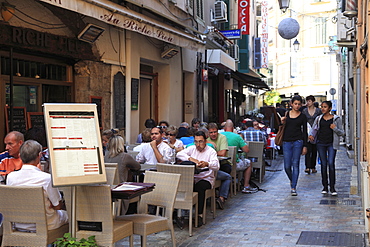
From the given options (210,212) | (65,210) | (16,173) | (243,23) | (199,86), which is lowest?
(210,212)

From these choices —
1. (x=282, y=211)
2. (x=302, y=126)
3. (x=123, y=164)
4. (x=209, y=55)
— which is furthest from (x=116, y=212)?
(x=209, y=55)

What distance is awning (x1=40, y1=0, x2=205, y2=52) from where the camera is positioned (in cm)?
887

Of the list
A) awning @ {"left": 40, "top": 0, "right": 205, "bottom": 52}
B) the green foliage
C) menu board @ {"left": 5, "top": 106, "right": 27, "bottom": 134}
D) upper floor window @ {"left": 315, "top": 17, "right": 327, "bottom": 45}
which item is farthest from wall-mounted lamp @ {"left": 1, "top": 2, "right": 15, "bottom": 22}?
upper floor window @ {"left": 315, "top": 17, "right": 327, "bottom": 45}

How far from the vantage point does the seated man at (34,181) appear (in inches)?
215

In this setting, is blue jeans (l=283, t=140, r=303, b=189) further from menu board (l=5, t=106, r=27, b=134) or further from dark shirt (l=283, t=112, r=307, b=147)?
menu board (l=5, t=106, r=27, b=134)

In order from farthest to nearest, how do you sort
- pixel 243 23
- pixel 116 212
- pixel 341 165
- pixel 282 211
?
pixel 243 23 → pixel 341 165 → pixel 282 211 → pixel 116 212

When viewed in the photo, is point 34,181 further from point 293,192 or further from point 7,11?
point 293,192

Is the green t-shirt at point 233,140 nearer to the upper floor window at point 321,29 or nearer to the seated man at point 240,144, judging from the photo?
the seated man at point 240,144

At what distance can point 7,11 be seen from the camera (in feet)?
29.7

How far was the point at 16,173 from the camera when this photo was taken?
5527 mm

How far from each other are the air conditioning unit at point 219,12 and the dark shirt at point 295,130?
11.9 meters

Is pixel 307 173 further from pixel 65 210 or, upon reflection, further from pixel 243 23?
pixel 243 23

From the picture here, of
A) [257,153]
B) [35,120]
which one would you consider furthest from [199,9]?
[35,120]

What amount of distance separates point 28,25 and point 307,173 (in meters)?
7.86
